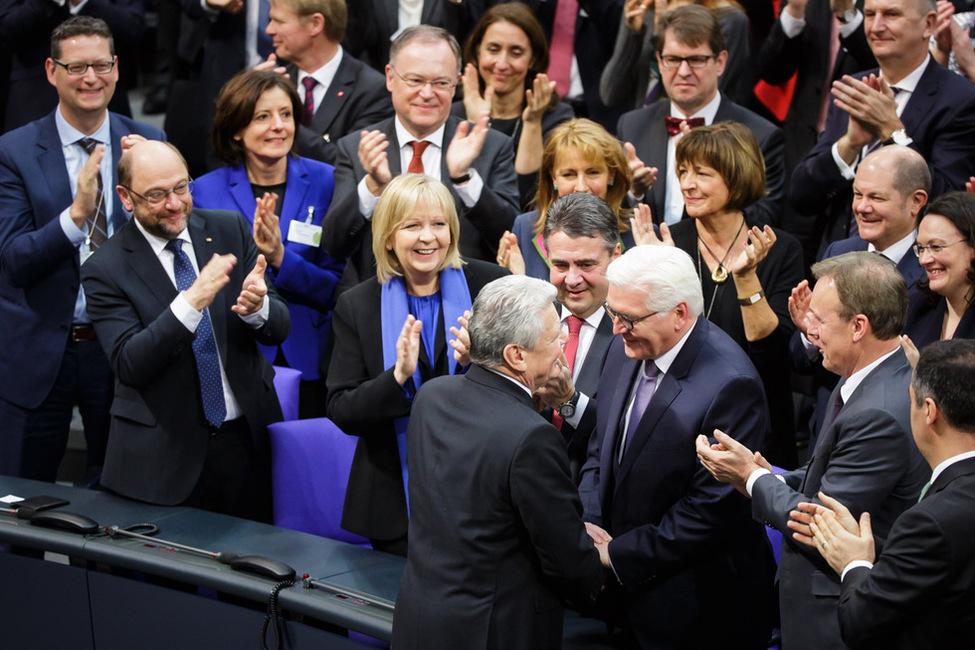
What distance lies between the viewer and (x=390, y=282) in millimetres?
3568

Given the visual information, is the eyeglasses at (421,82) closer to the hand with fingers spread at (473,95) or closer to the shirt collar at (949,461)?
the hand with fingers spread at (473,95)

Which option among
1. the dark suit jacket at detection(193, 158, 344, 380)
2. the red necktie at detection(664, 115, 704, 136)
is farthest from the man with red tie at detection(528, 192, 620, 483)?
the dark suit jacket at detection(193, 158, 344, 380)

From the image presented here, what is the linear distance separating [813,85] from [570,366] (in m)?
2.45

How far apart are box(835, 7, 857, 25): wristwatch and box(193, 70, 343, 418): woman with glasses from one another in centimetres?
232

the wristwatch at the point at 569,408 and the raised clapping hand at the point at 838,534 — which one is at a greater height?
the wristwatch at the point at 569,408

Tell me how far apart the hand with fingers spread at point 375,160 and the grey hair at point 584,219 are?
87 cm

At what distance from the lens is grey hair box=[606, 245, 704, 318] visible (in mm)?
2990

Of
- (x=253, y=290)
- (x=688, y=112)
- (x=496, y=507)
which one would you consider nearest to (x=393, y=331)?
(x=253, y=290)

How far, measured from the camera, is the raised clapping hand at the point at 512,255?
13.0 ft

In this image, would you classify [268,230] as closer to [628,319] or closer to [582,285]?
[582,285]

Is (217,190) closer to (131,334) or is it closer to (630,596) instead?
(131,334)

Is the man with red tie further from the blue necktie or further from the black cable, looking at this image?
the blue necktie

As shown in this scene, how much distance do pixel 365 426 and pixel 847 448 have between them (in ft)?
4.75

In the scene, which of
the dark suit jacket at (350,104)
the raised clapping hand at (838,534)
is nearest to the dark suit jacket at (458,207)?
the dark suit jacket at (350,104)
